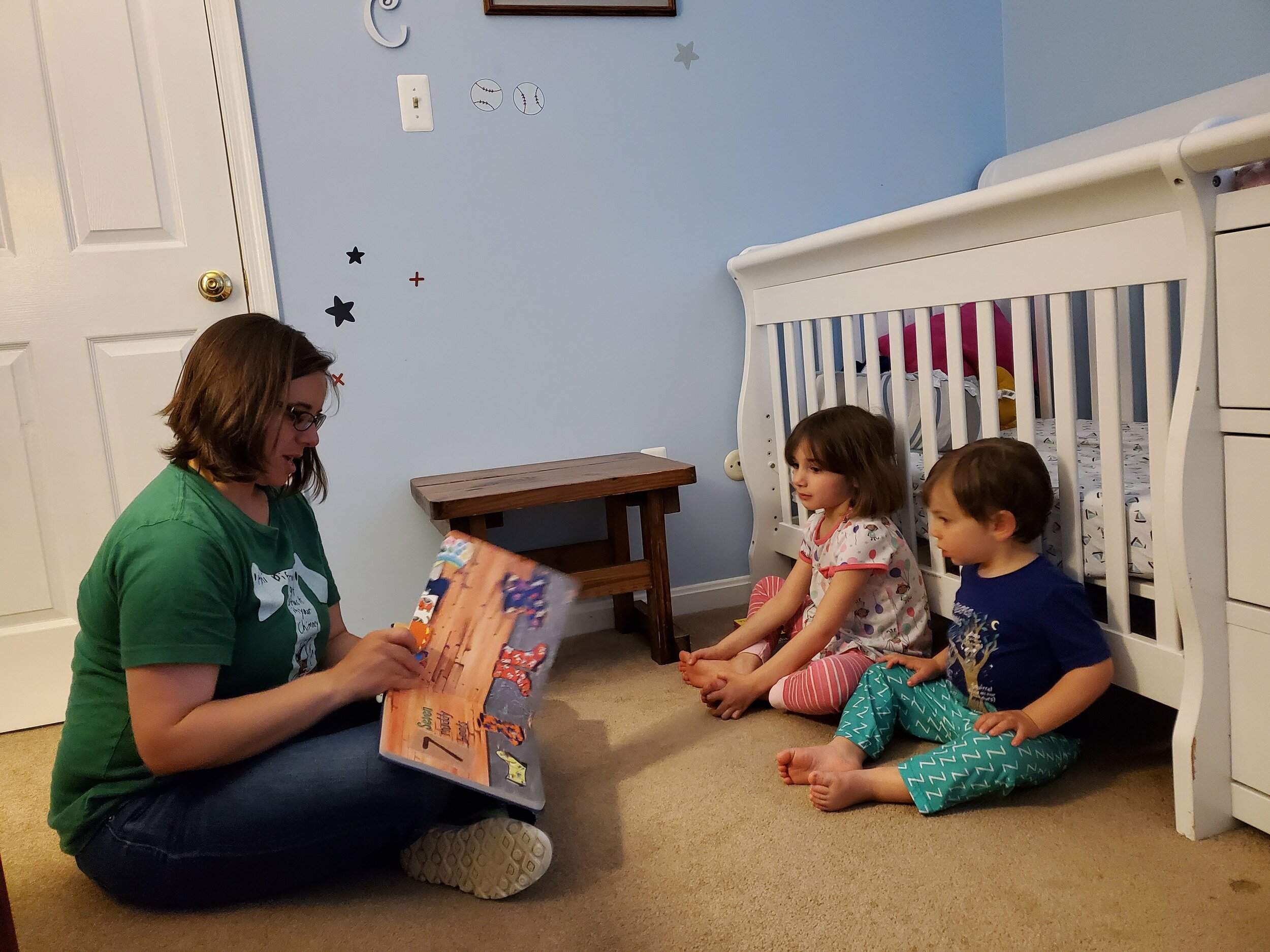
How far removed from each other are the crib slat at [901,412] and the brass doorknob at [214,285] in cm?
A: 113

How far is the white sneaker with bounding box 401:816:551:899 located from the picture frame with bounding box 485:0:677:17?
1.44 meters

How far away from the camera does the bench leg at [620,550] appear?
181 cm

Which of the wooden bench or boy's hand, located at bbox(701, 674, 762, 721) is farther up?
the wooden bench

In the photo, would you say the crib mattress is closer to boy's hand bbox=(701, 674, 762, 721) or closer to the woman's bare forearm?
boy's hand bbox=(701, 674, 762, 721)

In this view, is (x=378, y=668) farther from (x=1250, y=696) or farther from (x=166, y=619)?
(x=1250, y=696)

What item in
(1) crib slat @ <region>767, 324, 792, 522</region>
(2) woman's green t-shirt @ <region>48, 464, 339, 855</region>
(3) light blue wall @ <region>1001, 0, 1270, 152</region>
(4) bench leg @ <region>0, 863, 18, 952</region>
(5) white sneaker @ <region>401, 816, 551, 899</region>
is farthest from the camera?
(1) crib slat @ <region>767, 324, 792, 522</region>

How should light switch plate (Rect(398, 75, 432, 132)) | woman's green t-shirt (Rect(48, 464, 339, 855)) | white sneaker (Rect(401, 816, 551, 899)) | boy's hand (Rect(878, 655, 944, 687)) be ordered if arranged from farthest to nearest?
light switch plate (Rect(398, 75, 432, 132))
boy's hand (Rect(878, 655, 944, 687))
white sneaker (Rect(401, 816, 551, 899))
woman's green t-shirt (Rect(48, 464, 339, 855))

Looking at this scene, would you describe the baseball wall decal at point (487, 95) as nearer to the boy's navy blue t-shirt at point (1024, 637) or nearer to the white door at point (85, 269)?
the white door at point (85, 269)

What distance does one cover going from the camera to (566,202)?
1.86 meters

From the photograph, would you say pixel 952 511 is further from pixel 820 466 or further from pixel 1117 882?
pixel 1117 882

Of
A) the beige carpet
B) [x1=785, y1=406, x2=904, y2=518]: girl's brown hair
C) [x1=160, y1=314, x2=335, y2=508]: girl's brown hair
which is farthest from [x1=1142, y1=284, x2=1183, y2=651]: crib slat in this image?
[x1=160, y1=314, x2=335, y2=508]: girl's brown hair

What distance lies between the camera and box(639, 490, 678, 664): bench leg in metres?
1.69

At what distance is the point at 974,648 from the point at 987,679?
40 mm

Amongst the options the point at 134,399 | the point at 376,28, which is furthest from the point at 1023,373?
the point at 134,399
